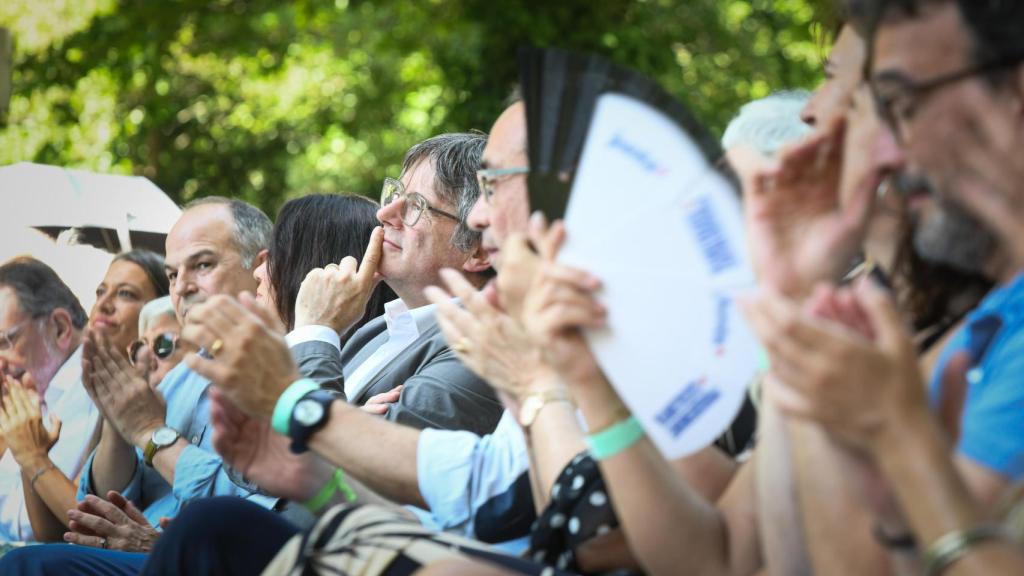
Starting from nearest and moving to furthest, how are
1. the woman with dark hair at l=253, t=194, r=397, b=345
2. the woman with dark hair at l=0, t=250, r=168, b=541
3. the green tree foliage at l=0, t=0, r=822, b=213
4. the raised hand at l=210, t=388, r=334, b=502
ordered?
the raised hand at l=210, t=388, r=334, b=502
the woman with dark hair at l=0, t=250, r=168, b=541
the woman with dark hair at l=253, t=194, r=397, b=345
the green tree foliage at l=0, t=0, r=822, b=213

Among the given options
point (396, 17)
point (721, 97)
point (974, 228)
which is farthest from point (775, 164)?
point (396, 17)

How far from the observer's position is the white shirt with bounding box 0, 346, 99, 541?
4180mm

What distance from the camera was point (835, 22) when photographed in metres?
2.88

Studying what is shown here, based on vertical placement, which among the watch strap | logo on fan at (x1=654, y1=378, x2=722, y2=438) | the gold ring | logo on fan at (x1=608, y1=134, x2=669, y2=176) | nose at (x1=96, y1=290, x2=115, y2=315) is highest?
logo on fan at (x1=608, y1=134, x2=669, y2=176)

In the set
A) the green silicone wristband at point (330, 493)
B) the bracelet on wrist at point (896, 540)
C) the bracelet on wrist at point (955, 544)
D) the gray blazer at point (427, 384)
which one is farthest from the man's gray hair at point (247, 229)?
the bracelet on wrist at point (955, 544)

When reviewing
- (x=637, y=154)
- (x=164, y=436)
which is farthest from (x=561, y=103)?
(x=164, y=436)

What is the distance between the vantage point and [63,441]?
13.8ft

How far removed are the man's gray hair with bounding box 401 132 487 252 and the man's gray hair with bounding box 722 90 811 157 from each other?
1059 millimetres

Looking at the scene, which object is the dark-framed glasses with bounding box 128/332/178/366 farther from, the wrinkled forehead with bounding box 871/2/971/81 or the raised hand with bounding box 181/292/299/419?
the wrinkled forehead with bounding box 871/2/971/81

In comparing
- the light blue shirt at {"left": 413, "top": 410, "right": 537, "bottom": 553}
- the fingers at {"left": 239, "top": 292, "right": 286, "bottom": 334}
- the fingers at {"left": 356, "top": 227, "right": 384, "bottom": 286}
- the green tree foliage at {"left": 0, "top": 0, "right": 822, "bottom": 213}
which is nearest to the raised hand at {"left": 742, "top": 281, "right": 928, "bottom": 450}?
the light blue shirt at {"left": 413, "top": 410, "right": 537, "bottom": 553}

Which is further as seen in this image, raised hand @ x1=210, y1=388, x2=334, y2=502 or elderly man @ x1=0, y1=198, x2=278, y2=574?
elderly man @ x1=0, y1=198, x2=278, y2=574

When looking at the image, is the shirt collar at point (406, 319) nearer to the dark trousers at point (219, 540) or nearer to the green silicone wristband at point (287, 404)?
the green silicone wristband at point (287, 404)

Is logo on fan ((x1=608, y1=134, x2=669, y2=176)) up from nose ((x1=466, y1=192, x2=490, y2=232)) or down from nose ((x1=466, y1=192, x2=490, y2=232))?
up

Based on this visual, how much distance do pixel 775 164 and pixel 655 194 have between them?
24 cm
